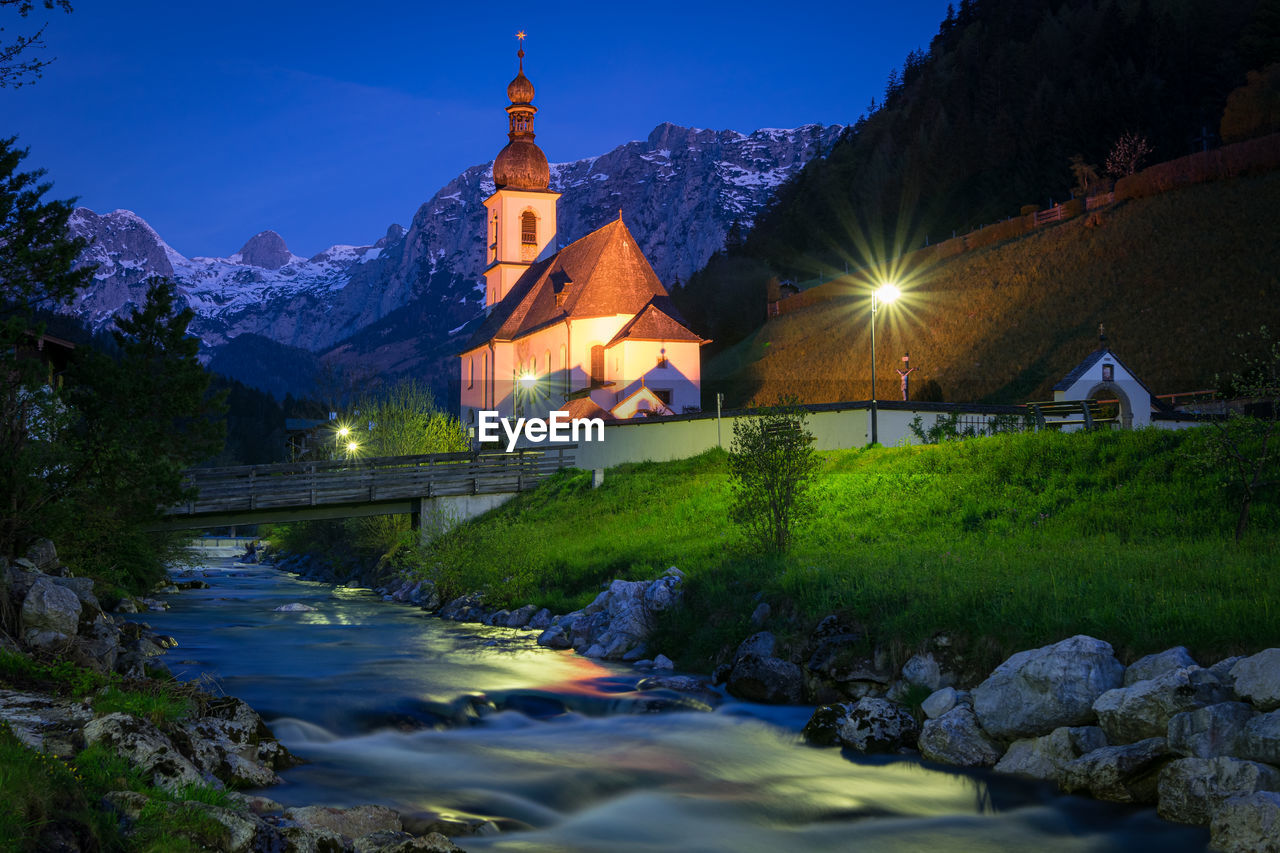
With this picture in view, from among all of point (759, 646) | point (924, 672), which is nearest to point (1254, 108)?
point (759, 646)

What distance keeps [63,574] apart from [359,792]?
31.0 feet

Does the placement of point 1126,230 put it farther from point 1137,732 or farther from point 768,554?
point 1137,732

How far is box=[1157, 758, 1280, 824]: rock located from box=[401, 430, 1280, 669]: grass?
2.03m

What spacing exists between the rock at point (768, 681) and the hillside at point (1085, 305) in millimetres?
32419

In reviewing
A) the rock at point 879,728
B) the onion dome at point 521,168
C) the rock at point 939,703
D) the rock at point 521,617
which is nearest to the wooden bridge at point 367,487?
the rock at point 521,617

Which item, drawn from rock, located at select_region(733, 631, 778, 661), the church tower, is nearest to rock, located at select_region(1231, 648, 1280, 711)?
rock, located at select_region(733, 631, 778, 661)

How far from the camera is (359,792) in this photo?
428 inches

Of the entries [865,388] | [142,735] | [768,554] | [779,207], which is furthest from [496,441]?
[779,207]

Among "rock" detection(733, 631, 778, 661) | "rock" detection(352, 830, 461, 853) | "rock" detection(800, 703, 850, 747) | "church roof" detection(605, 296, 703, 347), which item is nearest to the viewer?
"rock" detection(352, 830, 461, 853)

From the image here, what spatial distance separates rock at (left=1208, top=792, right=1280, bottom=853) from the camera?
8.16 m

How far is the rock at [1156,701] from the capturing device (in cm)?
987

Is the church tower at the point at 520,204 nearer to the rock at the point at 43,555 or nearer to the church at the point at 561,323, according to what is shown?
the church at the point at 561,323

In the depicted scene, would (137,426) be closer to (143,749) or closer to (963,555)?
(143,749)

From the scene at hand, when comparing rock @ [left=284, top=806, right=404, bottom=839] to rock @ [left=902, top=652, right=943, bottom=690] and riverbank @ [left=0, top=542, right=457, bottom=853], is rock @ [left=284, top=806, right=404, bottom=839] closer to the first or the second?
riverbank @ [left=0, top=542, right=457, bottom=853]
